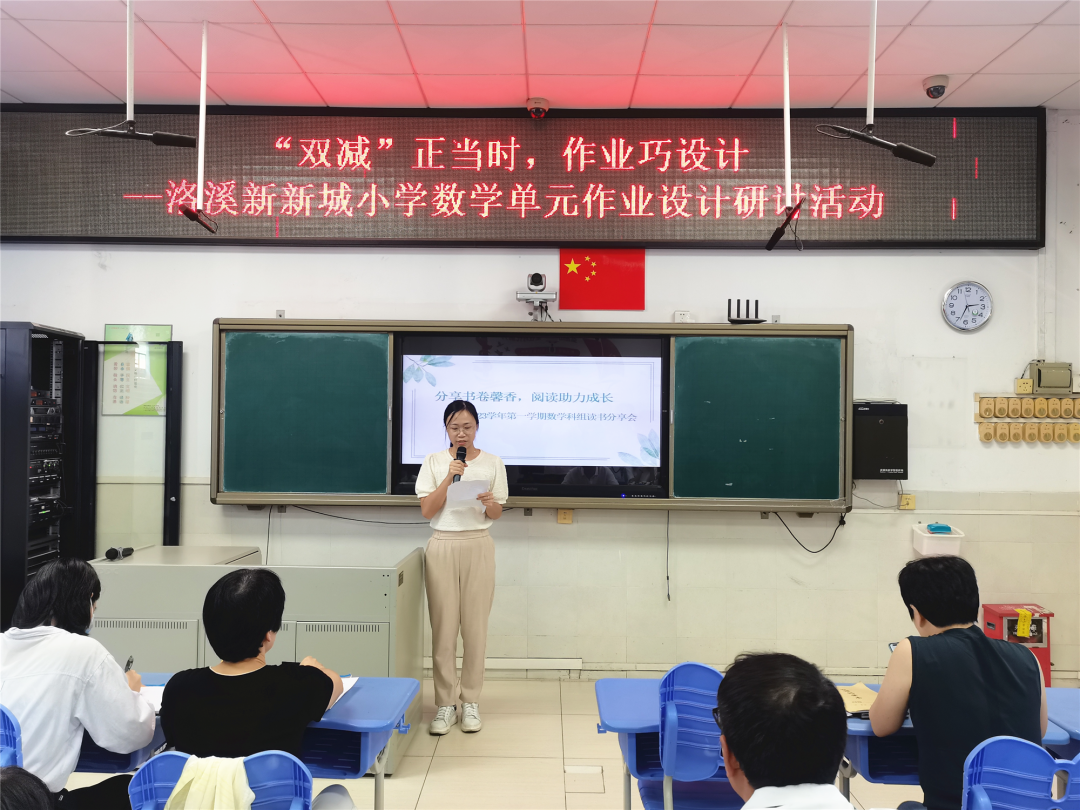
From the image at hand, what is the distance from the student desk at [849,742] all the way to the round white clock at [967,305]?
251cm

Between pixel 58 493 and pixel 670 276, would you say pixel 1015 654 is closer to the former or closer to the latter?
pixel 670 276

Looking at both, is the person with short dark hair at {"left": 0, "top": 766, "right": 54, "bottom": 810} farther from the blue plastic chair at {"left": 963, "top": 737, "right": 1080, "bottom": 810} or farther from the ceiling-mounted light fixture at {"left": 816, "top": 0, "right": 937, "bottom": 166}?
the ceiling-mounted light fixture at {"left": 816, "top": 0, "right": 937, "bottom": 166}

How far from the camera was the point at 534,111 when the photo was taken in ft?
13.2

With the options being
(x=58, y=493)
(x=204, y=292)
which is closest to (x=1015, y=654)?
(x=204, y=292)

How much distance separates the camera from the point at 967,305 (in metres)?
4.14

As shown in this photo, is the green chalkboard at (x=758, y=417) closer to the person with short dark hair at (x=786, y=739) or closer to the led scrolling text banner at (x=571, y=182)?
the led scrolling text banner at (x=571, y=182)

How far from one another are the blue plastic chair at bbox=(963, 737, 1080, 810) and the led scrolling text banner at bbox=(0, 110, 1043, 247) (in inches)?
120

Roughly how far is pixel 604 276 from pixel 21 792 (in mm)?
3608

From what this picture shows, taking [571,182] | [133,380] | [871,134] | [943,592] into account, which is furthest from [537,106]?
[943,592]

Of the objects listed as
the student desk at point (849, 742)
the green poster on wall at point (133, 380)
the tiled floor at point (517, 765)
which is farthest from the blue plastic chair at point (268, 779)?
the green poster on wall at point (133, 380)

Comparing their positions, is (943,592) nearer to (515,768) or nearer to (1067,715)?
(1067,715)

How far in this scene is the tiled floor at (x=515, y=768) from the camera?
2.84 meters

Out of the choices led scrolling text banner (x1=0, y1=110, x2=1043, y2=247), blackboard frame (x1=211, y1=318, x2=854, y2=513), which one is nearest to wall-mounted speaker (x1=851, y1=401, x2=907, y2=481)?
blackboard frame (x1=211, y1=318, x2=854, y2=513)

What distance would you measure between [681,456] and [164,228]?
10.8ft
